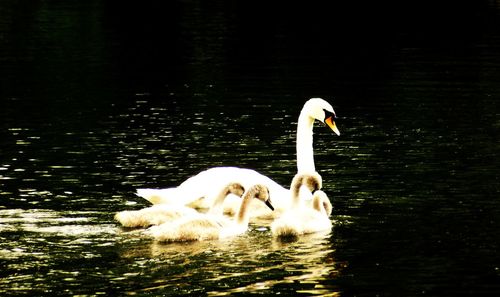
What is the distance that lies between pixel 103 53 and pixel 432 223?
3350cm

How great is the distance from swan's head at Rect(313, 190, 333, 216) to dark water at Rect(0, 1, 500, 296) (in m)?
0.36

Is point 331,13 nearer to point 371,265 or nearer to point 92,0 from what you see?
point 92,0

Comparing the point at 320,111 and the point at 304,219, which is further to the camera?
the point at 320,111

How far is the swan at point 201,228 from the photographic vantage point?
18109 mm

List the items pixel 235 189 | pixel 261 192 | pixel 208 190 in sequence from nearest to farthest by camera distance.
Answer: pixel 261 192
pixel 235 189
pixel 208 190

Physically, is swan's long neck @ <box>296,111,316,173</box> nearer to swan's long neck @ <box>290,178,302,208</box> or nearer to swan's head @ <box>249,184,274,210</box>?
swan's long neck @ <box>290,178,302,208</box>

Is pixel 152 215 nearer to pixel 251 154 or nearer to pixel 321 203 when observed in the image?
pixel 321 203

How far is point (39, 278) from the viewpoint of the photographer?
1608 centimetres

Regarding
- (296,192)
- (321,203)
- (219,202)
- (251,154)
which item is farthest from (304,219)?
(251,154)

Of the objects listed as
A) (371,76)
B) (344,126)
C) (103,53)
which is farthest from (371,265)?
(103,53)

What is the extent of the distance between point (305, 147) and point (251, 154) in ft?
13.0

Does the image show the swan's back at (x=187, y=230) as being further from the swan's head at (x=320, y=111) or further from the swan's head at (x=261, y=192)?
the swan's head at (x=320, y=111)

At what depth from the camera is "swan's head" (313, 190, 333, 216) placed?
1939cm

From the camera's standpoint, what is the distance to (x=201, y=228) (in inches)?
716
